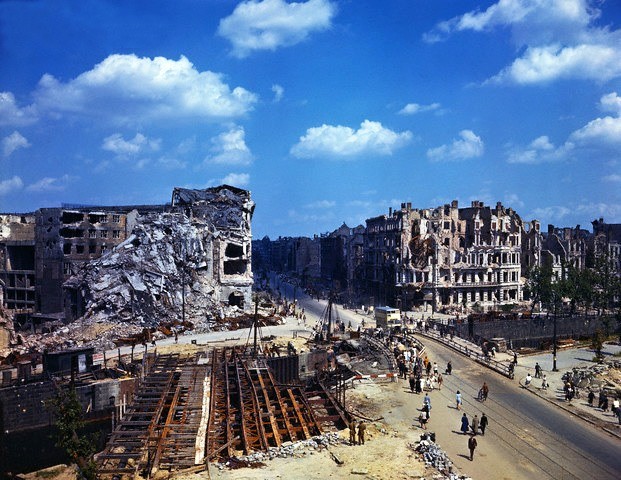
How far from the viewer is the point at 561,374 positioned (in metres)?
48.7

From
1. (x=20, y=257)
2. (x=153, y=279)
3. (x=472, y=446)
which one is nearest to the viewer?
(x=472, y=446)

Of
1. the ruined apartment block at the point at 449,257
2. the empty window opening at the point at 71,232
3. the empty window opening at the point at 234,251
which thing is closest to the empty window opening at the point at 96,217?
the empty window opening at the point at 71,232

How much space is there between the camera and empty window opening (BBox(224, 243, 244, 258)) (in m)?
88.4

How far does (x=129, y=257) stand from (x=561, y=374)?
5573cm

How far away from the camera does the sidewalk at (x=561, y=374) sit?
3609 cm

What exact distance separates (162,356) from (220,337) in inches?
551

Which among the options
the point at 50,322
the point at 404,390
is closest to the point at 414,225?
the point at 404,390

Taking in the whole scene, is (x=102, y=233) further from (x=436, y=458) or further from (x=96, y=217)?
(x=436, y=458)

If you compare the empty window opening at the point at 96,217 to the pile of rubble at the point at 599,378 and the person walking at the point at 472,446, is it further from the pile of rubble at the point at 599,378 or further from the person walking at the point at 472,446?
the person walking at the point at 472,446

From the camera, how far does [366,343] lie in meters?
57.9

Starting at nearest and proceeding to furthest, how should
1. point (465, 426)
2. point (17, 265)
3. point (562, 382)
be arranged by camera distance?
point (465, 426)
point (562, 382)
point (17, 265)

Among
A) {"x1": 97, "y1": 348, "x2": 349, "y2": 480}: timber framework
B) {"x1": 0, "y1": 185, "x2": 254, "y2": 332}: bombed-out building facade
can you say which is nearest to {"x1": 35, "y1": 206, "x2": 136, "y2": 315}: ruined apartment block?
{"x1": 0, "y1": 185, "x2": 254, "y2": 332}: bombed-out building facade

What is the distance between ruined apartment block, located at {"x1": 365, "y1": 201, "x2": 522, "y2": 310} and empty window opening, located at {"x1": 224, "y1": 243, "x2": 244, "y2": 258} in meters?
26.9

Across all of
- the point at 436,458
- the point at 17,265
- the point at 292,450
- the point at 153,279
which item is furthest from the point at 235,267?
the point at 436,458
